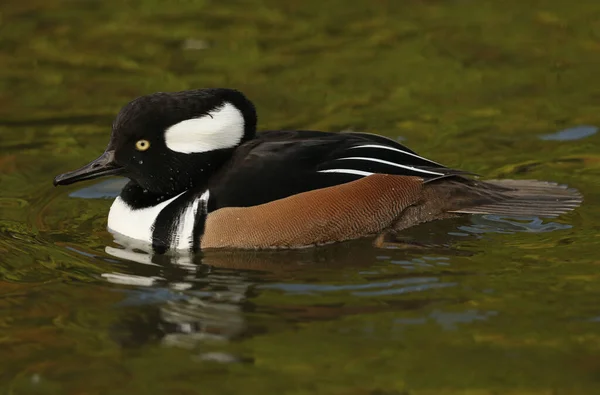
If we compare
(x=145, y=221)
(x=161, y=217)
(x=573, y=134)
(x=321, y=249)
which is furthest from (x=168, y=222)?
(x=573, y=134)

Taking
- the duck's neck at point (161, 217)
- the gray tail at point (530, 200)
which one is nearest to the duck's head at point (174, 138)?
the duck's neck at point (161, 217)

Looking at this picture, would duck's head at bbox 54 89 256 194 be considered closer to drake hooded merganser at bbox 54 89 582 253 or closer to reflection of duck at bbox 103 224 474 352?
drake hooded merganser at bbox 54 89 582 253

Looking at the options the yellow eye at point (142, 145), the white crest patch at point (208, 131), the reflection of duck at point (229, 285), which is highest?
the white crest patch at point (208, 131)

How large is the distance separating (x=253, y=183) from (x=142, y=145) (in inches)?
33.2

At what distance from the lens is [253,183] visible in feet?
24.5

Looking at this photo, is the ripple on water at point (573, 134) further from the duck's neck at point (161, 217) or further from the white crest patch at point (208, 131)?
the duck's neck at point (161, 217)

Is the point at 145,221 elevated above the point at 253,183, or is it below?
below

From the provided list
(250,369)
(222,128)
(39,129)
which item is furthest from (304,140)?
(39,129)

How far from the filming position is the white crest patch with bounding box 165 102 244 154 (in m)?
7.62

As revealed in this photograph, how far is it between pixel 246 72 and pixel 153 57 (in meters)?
1.08

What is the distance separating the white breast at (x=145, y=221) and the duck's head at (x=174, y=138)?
0.64 ft

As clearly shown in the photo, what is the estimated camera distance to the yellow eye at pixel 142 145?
25.2ft

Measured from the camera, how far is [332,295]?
21.9 ft

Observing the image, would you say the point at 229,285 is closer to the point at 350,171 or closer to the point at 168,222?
the point at 168,222
